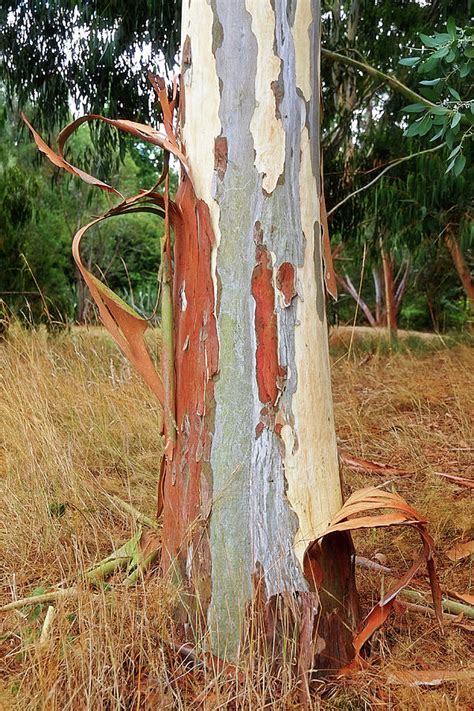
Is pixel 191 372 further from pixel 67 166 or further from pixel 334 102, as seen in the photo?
pixel 334 102

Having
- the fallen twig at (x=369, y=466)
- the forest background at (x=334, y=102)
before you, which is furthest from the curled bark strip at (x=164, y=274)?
the forest background at (x=334, y=102)

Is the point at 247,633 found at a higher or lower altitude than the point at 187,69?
lower

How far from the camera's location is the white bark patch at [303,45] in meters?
1.62

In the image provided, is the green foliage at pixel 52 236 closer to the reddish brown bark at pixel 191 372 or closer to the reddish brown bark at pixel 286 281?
the reddish brown bark at pixel 191 372

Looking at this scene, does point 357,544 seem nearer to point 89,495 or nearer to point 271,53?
point 89,495

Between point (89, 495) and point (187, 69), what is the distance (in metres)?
1.43

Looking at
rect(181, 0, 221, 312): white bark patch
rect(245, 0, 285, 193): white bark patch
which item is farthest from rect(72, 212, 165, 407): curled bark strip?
rect(245, 0, 285, 193): white bark patch

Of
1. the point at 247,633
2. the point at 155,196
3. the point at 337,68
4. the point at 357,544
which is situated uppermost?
the point at 337,68

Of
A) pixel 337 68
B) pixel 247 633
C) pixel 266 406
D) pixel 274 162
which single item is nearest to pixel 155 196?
pixel 274 162

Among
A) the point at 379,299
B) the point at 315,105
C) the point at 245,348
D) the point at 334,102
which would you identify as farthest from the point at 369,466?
Result: the point at 379,299

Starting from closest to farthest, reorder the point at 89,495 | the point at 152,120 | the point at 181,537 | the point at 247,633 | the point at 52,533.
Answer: the point at 247,633, the point at 181,537, the point at 52,533, the point at 89,495, the point at 152,120

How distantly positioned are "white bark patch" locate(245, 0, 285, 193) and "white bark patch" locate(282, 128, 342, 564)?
0.24 feet

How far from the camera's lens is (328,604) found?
1.59 meters

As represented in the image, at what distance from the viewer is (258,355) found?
1.58 m
